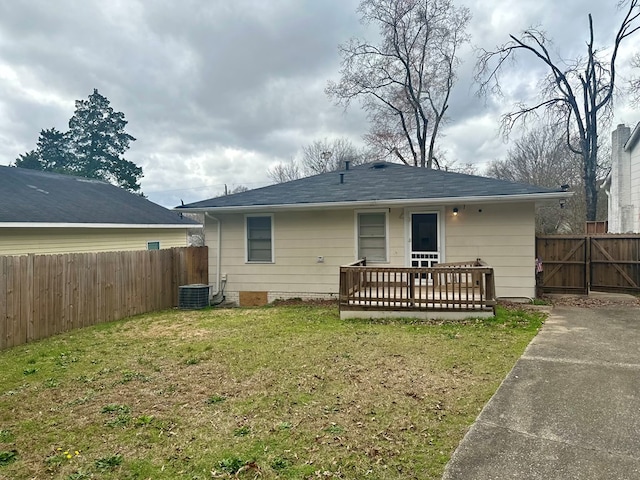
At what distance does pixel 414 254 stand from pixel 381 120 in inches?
639

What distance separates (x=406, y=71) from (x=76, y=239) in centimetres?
1865

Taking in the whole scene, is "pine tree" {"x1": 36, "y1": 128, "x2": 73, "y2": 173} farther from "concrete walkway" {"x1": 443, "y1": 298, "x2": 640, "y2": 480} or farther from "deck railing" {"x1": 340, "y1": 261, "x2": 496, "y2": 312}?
"concrete walkway" {"x1": 443, "y1": 298, "x2": 640, "y2": 480}

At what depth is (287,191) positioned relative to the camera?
10930mm

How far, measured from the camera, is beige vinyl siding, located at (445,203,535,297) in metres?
8.73

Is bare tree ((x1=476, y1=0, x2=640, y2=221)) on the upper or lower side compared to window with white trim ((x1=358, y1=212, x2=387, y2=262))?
upper

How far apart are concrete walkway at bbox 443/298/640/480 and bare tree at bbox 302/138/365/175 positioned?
28.9 meters

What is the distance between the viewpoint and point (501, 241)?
888cm

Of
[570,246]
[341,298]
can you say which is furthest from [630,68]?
[341,298]

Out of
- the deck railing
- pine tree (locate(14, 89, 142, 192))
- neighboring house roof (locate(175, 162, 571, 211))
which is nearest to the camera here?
the deck railing

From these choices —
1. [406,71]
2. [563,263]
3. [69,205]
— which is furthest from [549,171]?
[69,205]

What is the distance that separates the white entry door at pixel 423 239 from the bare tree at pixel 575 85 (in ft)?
37.1

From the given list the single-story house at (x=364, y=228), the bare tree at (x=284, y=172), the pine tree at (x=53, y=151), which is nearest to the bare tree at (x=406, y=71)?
the single-story house at (x=364, y=228)

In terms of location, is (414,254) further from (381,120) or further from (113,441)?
(381,120)

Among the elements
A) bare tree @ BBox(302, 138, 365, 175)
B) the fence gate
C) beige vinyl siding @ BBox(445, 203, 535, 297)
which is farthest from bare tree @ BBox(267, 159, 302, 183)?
beige vinyl siding @ BBox(445, 203, 535, 297)
